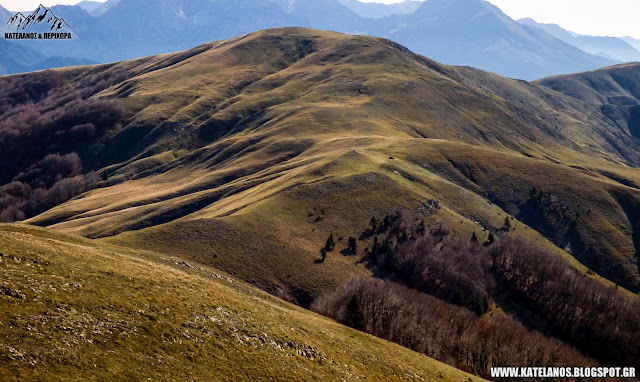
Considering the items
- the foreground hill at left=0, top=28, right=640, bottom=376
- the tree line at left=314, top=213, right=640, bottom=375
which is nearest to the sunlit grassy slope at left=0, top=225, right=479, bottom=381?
the tree line at left=314, top=213, right=640, bottom=375

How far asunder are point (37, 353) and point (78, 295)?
30.2 ft

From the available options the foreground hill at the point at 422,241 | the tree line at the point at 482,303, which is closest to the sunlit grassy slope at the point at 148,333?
the tree line at the point at 482,303

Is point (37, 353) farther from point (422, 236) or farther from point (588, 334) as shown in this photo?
point (588, 334)

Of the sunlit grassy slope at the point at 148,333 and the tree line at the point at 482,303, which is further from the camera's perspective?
the tree line at the point at 482,303

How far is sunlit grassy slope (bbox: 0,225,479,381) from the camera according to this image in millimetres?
32906

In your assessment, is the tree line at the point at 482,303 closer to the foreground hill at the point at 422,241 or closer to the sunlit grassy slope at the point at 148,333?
the foreground hill at the point at 422,241

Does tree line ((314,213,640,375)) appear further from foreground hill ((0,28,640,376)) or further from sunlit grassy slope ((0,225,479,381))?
sunlit grassy slope ((0,225,479,381))

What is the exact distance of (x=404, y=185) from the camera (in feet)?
505

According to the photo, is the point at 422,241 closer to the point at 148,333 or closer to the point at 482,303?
the point at 482,303

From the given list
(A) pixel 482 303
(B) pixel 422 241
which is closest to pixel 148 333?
(A) pixel 482 303

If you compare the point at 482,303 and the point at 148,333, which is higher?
the point at 148,333

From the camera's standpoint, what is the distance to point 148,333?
128ft

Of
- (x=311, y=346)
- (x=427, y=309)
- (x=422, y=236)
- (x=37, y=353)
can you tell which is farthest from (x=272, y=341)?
(x=422, y=236)

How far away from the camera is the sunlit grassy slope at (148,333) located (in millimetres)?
32906
